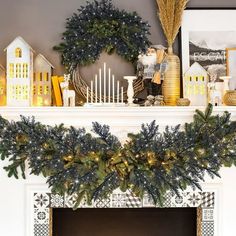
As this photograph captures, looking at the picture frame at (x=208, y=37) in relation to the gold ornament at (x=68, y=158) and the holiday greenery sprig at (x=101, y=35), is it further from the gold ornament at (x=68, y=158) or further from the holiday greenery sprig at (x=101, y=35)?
the gold ornament at (x=68, y=158)

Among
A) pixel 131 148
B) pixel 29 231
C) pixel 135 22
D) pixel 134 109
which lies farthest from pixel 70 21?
pixel 29 231

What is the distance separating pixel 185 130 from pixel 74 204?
76cm

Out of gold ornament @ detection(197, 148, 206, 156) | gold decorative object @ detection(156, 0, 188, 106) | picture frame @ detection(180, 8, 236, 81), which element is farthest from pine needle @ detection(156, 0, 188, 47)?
gold ornament @ detection(197, 148, 206, 156)

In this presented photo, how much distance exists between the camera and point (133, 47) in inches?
114

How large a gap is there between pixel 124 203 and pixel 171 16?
1143 millimetres

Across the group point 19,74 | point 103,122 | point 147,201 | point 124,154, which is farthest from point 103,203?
point 19,74

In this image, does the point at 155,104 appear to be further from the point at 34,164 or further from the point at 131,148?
the point at 34,164

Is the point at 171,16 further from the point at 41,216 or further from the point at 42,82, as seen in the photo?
the point at 41,216

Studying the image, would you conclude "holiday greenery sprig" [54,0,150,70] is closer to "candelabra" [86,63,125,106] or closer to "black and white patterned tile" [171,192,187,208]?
"candelabra" [86,63,125,106]

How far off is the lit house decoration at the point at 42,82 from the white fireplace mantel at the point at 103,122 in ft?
0.71

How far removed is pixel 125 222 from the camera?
10.0 ft

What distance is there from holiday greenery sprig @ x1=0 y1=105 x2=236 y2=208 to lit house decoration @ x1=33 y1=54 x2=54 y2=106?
0.27 meters

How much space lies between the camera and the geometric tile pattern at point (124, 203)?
279cm

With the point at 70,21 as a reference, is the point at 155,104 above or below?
below
